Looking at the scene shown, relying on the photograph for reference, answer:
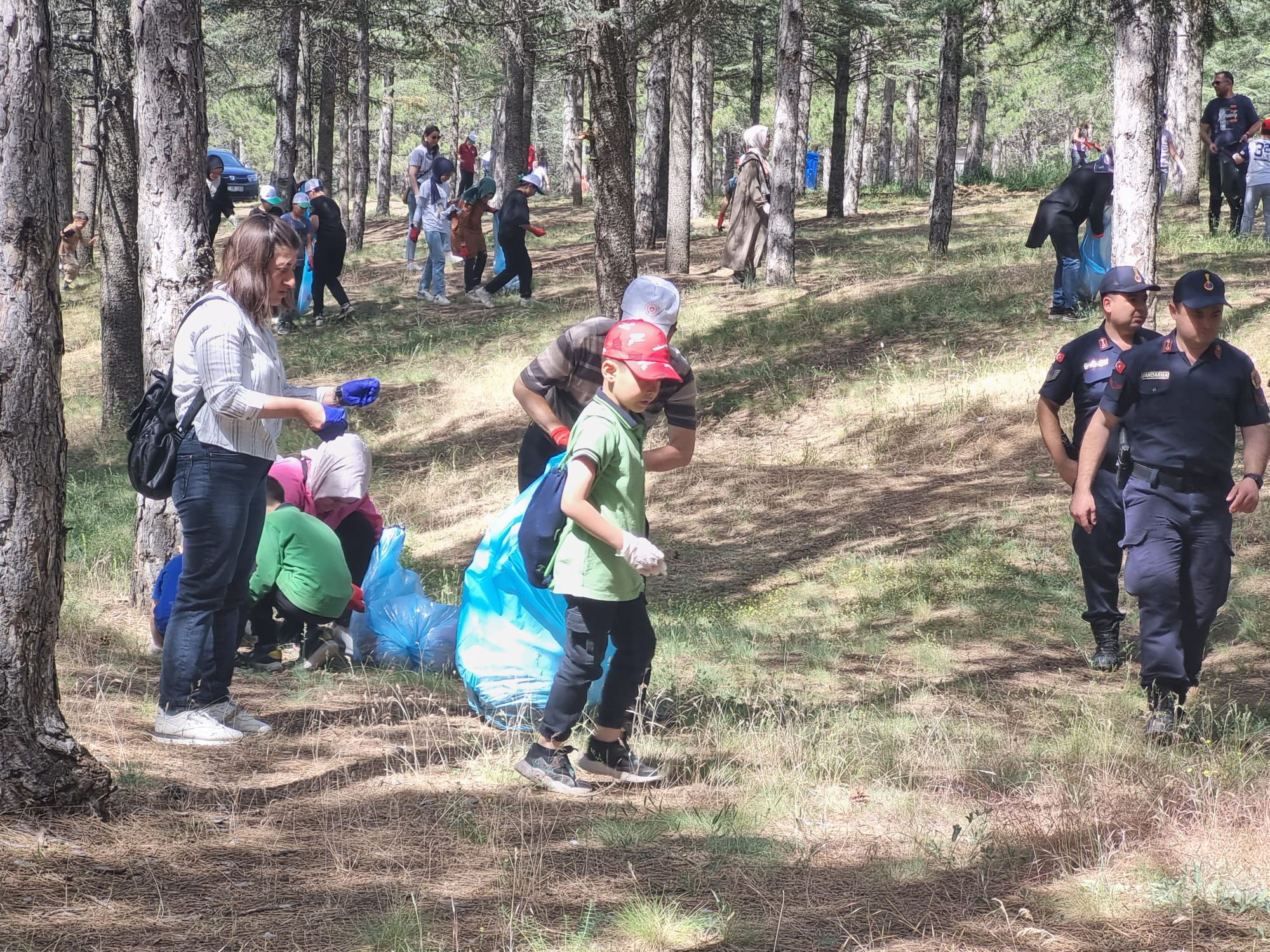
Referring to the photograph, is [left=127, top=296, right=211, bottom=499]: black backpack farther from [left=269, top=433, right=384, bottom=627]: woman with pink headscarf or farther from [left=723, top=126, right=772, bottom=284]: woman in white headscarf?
[left=723, top=126, right=772, bottom=284]: woman in white headscarf

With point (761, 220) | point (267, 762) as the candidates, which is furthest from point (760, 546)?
point (761, 220)

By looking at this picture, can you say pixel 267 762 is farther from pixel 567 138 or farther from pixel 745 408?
pixel 567 138

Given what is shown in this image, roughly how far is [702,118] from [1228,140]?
35.6 feet

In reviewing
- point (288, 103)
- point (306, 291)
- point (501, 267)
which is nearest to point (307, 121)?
point (288, 103)

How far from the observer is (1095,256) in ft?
40.9

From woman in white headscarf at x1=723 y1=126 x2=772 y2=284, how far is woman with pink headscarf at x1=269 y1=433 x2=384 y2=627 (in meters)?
10.5

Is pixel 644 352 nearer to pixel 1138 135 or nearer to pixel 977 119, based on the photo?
pixel 1138 135

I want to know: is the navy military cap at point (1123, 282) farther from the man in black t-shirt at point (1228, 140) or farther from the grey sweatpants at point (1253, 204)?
the man in black t-shirt at point (1228, 140)

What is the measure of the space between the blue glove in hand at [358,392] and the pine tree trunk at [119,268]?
728 centimetres

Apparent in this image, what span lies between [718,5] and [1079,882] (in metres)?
15.3

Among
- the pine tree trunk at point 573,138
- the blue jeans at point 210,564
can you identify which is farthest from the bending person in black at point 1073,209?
the pine tree trunk at point 573,138

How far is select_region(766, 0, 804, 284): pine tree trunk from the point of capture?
1495 cm

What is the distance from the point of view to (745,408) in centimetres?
1216

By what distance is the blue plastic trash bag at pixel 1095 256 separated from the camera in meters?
12.4
